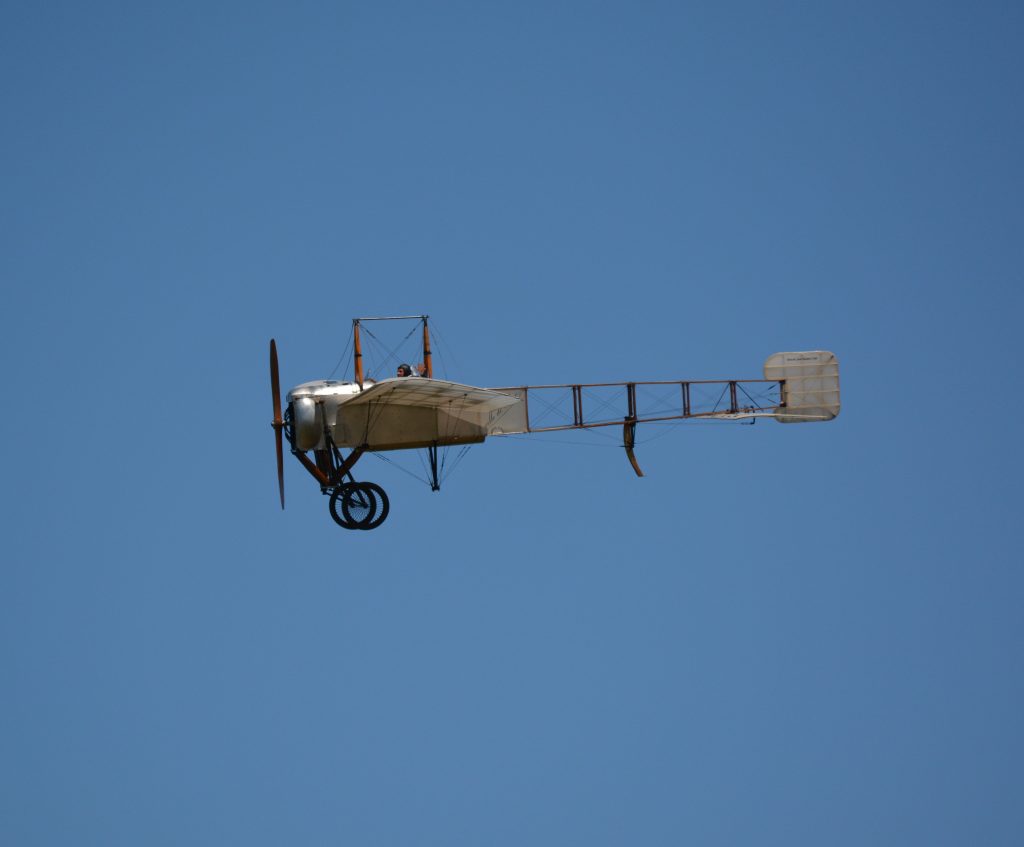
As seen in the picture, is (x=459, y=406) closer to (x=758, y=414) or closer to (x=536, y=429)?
(x=536, y=429)

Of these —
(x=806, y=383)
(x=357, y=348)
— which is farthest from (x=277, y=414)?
(x=806, y=383)

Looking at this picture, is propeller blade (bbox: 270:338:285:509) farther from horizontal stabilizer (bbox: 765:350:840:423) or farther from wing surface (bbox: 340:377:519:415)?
horizontal stabilizer (bbox: 765:350:840:423)

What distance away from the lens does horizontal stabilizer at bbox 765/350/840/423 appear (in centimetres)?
4172

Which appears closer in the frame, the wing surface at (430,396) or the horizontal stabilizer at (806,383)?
the wing surface at (430,396)

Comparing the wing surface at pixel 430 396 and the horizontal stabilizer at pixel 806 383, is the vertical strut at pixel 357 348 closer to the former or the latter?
the wing surface at pixel 430 396

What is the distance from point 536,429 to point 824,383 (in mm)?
8095

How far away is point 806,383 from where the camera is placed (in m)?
41.8

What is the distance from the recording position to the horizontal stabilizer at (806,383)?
41.7 metres

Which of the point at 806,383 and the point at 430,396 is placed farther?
the point at 806,383

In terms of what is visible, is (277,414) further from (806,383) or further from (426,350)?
(806,383)

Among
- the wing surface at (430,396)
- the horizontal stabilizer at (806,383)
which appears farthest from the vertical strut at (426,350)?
the horizontal stabilizer at (806,383)

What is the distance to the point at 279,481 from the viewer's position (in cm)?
3581

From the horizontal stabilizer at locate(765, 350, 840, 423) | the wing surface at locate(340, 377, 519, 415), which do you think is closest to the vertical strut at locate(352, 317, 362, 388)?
the wing surface at locate(340, 377, 519, 415)

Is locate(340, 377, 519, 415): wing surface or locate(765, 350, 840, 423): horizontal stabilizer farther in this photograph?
locate(765, 350, 840, 423): horizontal stabilizer
